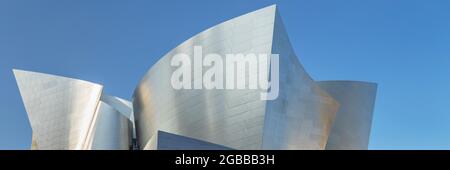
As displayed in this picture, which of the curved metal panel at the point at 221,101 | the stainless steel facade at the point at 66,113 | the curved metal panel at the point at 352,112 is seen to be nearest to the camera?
the curved metal panel at the point at 221,101

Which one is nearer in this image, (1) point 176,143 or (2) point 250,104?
(1) point 176,143

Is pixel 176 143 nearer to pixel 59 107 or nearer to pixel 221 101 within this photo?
pixel 221 101

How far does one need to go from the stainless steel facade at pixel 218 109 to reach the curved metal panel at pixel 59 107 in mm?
38

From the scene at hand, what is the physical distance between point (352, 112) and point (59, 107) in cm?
1141

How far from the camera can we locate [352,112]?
19922 mm

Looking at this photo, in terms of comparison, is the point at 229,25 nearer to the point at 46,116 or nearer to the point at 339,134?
the point at 339,134

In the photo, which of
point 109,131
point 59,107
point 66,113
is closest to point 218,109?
point 109,131

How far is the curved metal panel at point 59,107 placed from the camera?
18.5 metres

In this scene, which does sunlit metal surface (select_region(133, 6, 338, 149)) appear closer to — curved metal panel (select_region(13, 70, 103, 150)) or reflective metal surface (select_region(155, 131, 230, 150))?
reflective metal surface (select_region(155, 131, 230, 150))

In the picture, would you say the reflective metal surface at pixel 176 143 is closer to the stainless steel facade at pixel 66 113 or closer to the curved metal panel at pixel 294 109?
the curved metal panel at pixel 294 109

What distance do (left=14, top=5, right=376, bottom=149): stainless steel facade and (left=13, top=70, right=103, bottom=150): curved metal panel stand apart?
38 millimetres

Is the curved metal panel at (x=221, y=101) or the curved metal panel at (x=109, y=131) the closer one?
the curved metal panel at (x=221, y=101)

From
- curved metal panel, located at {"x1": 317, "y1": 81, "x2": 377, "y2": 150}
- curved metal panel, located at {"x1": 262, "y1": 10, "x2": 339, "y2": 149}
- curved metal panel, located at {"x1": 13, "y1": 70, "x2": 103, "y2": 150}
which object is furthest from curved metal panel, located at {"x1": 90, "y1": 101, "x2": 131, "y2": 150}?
curved metal panel, located at {"x1": 317, "y1": 81, "x2": 377, "y2": 150}

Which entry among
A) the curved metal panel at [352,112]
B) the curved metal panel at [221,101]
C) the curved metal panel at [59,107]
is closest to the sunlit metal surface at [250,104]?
the curved metal panel at [221,101]
